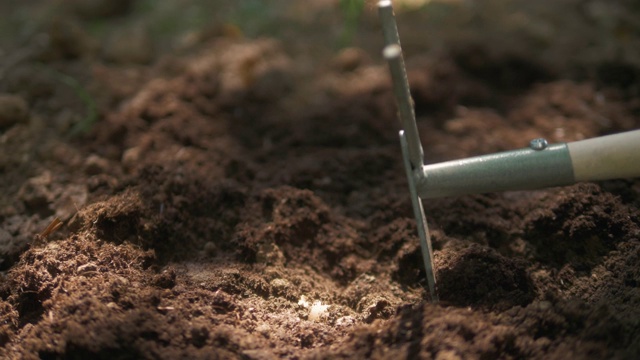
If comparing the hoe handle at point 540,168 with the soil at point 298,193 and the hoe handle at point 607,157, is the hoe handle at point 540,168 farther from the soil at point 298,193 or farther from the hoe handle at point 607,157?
the soil at point 298,193

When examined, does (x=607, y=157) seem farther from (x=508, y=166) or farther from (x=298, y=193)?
(x=298, y=193)

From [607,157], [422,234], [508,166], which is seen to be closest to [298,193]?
[422,234]

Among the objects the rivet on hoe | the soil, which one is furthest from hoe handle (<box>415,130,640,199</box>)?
the soil

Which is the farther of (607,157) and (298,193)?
(298,193)

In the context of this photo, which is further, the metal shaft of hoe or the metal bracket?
the metal bracket

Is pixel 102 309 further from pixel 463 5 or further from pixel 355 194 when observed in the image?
pixel 463 5

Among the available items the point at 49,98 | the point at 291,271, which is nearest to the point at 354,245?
the point at 291,271

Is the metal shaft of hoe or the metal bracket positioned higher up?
the metal shaft of hoe

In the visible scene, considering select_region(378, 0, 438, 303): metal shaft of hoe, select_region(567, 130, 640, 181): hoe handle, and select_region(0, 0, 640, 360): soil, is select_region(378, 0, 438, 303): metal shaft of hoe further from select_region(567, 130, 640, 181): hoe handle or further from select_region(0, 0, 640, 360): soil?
select_region(567, 130, 640, 181): hoe handle
